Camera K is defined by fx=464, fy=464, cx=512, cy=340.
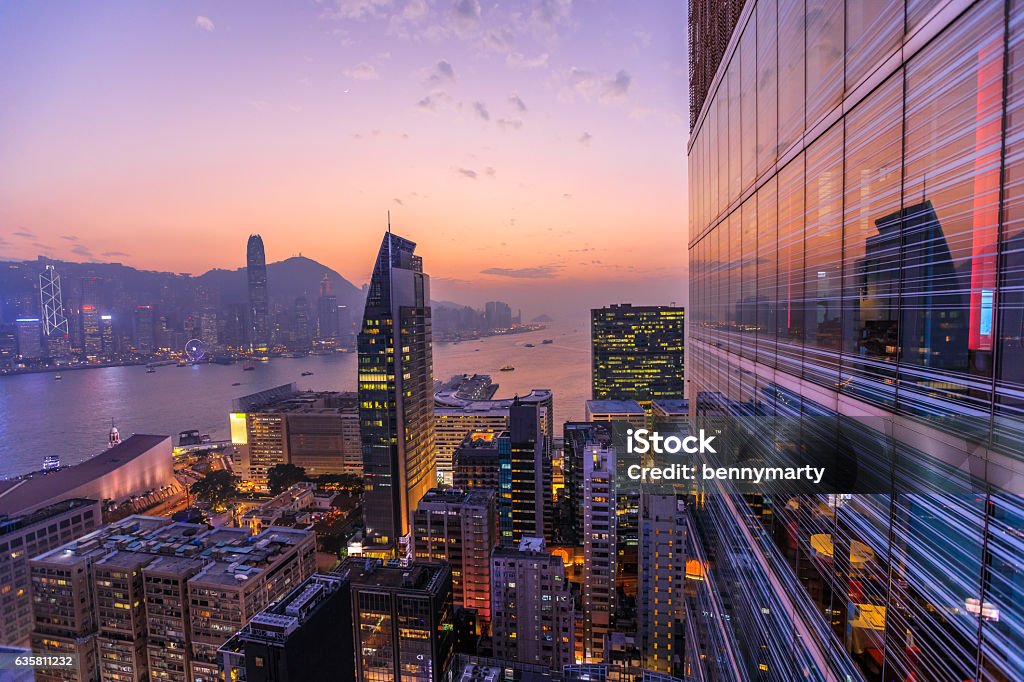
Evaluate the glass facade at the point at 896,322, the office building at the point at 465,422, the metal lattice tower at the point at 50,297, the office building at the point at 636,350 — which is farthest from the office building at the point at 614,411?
the metal lattice tower at the point at 50,297

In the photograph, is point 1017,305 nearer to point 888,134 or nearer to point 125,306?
point 888,134

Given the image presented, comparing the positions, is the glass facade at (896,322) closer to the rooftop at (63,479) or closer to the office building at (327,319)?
the rooftop at (63,479)

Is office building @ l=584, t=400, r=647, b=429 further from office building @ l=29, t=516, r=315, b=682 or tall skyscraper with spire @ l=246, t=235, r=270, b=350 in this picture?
tall skyscraper with spire @ l=246, t=235, r=270, b=350

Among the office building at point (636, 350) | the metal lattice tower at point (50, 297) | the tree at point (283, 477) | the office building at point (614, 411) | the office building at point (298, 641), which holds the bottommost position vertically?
the tree at point (283, 477)

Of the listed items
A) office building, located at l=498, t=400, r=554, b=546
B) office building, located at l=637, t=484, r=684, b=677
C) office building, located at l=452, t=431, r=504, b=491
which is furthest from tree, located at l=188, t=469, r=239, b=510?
office building, located at l=637, t=484, r=684, b=677

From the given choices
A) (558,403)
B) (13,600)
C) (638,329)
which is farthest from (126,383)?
(638,329)

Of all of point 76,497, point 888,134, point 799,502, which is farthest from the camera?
point 76,497
